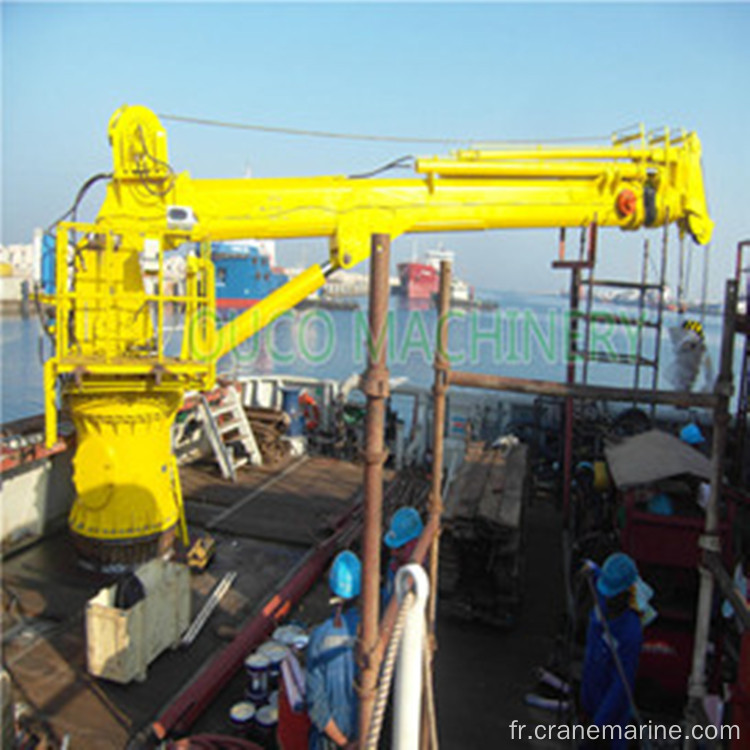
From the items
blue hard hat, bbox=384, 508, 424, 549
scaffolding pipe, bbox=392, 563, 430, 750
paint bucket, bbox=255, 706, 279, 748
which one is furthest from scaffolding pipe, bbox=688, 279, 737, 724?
paint bucket, bbox=255, 706, 279, 748

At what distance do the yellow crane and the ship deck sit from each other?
77 cm

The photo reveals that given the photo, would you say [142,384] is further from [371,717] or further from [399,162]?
[371,717]

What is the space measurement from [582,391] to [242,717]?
A: 3.25 meters

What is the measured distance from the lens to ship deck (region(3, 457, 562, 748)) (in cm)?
470

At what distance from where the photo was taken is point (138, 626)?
4871mm

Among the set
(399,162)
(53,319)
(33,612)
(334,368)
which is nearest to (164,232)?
(53,319)

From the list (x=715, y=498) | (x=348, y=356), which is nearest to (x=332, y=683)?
(x=715, y=498)

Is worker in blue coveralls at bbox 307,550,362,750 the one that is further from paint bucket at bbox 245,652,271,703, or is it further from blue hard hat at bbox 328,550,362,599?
paint bucket at bbox 245,652,271,703

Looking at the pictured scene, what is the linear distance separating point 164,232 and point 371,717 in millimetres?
5168

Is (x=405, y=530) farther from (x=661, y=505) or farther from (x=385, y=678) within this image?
(x=385, y=678)

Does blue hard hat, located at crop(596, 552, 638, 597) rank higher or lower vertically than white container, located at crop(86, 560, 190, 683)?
higher

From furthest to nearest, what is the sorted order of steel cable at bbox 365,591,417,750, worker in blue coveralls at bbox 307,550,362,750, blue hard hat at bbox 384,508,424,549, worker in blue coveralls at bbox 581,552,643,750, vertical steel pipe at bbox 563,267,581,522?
vertical steel pipe at bbox 563,267,581,522 → blue hard hat at bbox 384,508,424,549 → worker in blue coveralls at bbox 581,552,643,750 → worker in blue coveralls at bbox 307,550,362,750 → steel cable at bbox 365,591,417,750

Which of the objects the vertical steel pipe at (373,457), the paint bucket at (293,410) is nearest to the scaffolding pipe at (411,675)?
the vertical steel pipe at (373,457)

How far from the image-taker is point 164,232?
6.30m
